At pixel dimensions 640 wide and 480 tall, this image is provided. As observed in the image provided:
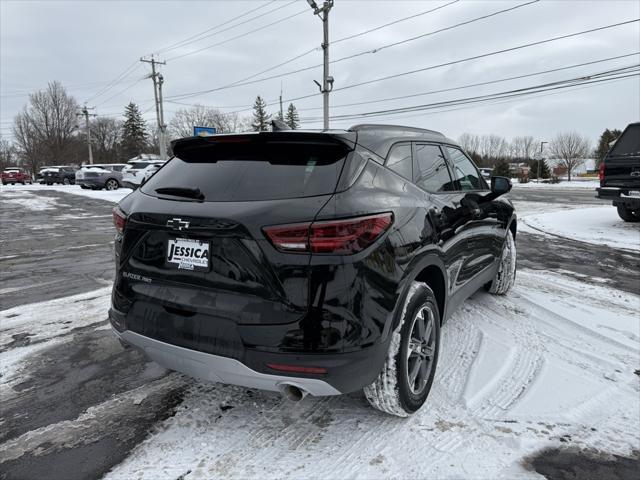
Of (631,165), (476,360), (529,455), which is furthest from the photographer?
(631,165)

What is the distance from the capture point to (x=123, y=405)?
274cm

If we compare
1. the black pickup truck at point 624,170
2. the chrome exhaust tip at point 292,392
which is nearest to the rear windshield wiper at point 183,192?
the chrome exhaust tip at point 292,392

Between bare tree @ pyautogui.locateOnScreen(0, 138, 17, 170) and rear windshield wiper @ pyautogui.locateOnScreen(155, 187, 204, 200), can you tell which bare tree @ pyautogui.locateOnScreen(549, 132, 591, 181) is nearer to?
rear windshield wiper @ pyautogui.locateOnScreen(155, 187, 204, 200)

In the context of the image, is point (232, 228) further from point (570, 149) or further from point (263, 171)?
point (570, 149)

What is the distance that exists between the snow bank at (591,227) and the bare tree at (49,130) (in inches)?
3038

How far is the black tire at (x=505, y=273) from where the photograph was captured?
4.86m

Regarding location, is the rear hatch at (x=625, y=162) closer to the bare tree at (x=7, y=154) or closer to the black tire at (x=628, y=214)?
the black tire at (x=628, y=214)

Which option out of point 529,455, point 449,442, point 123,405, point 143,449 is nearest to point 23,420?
point 123,405

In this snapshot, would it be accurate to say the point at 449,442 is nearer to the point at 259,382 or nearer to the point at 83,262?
the point at 259,382

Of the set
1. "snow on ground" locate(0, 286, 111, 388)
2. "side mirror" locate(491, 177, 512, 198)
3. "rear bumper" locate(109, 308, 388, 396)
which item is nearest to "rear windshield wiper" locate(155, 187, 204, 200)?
"rear bumper" locate(109, 308, 388, 396)

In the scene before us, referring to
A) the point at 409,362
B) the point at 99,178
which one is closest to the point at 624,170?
the point at 409,362

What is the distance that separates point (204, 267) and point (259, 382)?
63 cm

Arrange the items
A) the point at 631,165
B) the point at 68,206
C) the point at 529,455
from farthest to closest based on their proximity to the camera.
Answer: the point at 68,206, the point at 631,165, the point at 529,455

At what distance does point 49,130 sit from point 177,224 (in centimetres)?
8595
